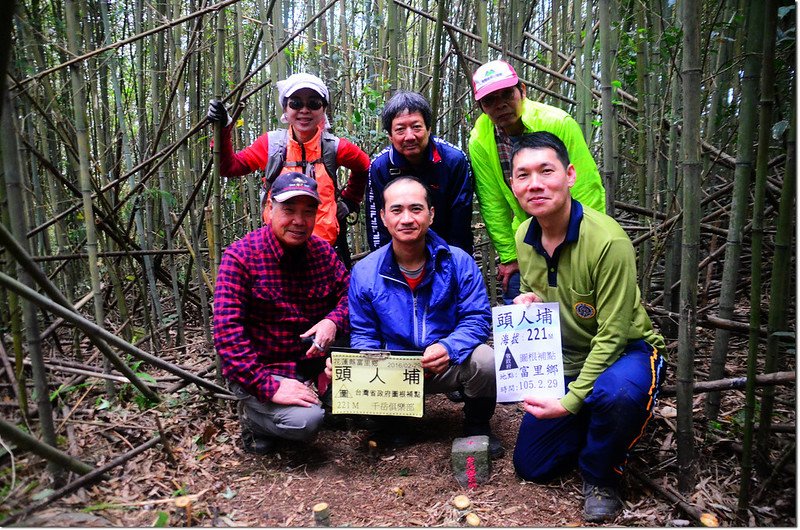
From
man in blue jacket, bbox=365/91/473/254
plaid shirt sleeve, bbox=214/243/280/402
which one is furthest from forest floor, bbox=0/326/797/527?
man in blue jacket, bbox=365/91/473/254

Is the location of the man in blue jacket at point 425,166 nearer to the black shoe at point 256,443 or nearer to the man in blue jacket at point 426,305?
the man in blue jacket at point 426,305

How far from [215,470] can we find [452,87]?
4899mm

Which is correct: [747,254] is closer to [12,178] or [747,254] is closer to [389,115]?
[389,115]

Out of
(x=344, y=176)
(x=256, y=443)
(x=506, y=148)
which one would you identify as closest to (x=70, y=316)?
(x=256, y=443)

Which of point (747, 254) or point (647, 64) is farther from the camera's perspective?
point (747, 254)

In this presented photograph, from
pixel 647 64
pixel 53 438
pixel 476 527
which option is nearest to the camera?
pixel 53 438

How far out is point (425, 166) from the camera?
9.66 ft

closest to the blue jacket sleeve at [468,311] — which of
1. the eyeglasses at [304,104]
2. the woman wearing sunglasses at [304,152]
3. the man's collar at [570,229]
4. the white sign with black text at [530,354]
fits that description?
the white sign with black text at [530,354]

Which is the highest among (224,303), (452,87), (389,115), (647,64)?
(452,87)

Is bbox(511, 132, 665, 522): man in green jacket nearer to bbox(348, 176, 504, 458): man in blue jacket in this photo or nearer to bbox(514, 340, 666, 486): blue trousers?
bbox(514, 340, 666, 486): blue trousers

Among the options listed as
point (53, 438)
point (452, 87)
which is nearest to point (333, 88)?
point (452, 87)

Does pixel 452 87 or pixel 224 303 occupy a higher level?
pixel 452 87

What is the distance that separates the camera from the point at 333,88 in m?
6.03

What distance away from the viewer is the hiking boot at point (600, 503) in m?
1.96
